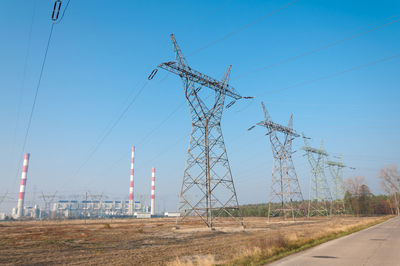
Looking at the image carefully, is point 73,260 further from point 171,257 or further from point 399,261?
point 399,261

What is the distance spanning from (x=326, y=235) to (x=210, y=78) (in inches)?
755

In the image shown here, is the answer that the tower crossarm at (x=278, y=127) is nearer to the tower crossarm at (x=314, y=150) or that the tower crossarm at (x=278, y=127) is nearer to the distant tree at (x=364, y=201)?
the tower crossarm at (x=314, y=150)

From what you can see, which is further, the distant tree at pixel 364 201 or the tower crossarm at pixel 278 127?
the distant tree at pixel 364 201

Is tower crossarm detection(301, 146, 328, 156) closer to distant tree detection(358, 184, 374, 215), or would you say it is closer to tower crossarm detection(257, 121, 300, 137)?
tower crossarm detection(257, 121, 300, 137)

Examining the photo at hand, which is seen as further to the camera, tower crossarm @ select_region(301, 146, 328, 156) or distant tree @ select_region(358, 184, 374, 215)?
distant tree @ select_region(358, 184, 374, 215)

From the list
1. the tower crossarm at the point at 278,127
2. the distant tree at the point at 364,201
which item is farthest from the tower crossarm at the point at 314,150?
the distant tree at the point at 364,201

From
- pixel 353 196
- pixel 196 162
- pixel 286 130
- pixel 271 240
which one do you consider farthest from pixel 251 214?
pixel 271 240

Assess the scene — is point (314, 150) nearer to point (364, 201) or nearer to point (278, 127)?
point (278, 127)

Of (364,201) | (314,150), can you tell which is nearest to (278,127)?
(314,150)

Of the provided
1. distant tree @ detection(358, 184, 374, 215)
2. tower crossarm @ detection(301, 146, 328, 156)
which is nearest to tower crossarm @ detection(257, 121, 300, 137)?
tower crossarm @ detection(301, 146, 328, 156)

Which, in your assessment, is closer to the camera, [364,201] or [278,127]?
[278,127]

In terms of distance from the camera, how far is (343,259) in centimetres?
1193

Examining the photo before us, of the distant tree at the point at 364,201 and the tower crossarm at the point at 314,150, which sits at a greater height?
A: the tower crossarm at the point at 314,150

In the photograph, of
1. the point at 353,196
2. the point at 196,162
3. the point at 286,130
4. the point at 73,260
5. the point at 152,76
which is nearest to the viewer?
the point at 73,260
